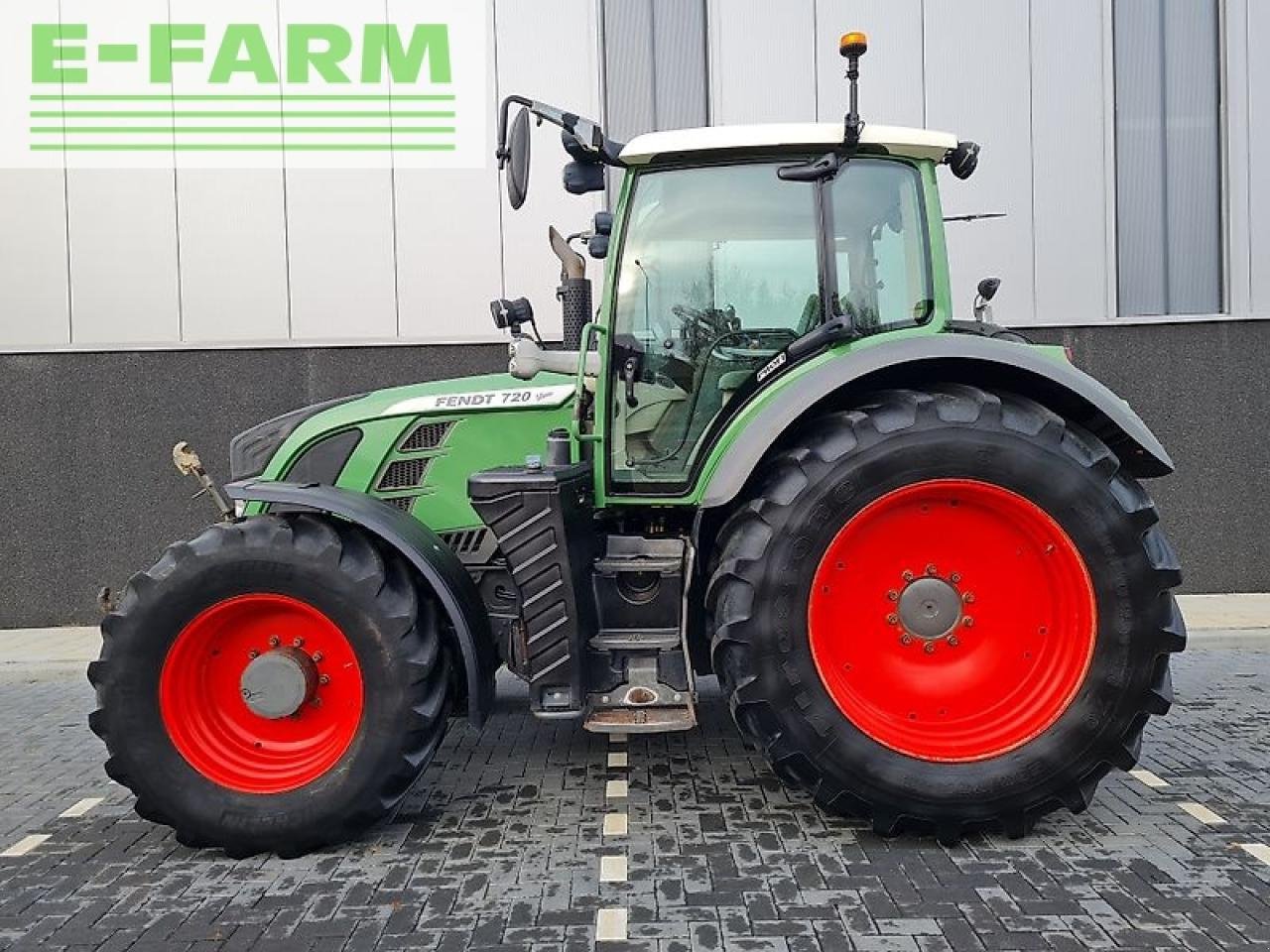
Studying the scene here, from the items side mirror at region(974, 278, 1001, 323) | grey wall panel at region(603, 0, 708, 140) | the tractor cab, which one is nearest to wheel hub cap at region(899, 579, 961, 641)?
the tractor cab

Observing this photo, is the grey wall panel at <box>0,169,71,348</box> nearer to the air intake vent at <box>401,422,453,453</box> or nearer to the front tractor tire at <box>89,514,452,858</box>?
the air intake vent at <box>401,422,453,453</box>

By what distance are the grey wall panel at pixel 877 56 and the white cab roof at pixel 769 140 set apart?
4855 millimetres

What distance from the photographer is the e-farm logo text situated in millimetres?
8281

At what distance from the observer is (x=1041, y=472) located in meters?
3.39

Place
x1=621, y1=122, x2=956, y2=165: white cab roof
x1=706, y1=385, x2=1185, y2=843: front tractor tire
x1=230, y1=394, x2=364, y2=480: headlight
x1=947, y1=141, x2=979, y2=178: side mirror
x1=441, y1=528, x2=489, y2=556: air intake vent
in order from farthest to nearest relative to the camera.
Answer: x1=230, y1=394, x2=364, y2=480: headlight
x1=441, y1=528, x2=489, y2=556: air intake vent
x1=947, y1=141, x2=979, y2=178: side mirror
x1=621, y1=122, x2=956, y2=165: white cab roof
x1=706, y1=385, x2=1185, y2=843: front tractor tire

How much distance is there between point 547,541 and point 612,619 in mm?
475

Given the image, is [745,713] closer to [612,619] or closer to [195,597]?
[612,619]

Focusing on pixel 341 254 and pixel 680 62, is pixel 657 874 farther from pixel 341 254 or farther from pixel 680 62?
pixel 680 62

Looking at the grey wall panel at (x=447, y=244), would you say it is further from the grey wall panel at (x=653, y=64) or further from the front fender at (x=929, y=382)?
the front fender at (x=929, y=382)

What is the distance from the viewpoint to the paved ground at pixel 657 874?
2836 millimetres

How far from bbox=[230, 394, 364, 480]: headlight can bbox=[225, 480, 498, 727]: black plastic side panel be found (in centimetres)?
59

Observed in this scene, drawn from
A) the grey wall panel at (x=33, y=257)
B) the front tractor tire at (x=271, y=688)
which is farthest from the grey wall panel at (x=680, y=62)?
the front tractor tire at (x=271, y=688)

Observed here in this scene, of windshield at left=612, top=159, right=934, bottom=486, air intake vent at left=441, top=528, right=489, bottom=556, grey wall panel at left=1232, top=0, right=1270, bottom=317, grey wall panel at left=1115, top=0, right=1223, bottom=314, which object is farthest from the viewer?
grey wall panel at left=1115, top=0, right=1223, bottom=314

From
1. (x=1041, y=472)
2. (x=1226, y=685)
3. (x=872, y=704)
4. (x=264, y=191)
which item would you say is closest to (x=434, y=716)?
(x=872, y=704)
